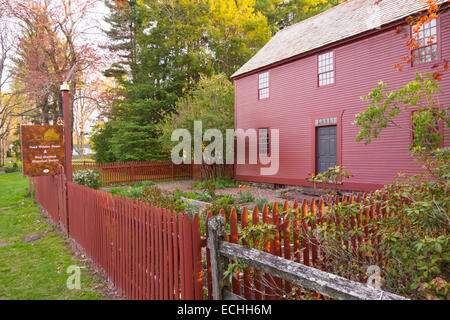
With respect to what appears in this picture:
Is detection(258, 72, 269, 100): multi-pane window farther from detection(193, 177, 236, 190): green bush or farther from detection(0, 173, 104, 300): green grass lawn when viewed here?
detection(0, 173, 104, 300): green grass lawn

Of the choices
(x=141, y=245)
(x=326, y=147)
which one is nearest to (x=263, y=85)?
(x=326, y=147)

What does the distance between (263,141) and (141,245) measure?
1256 centimetres

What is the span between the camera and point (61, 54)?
20.7m

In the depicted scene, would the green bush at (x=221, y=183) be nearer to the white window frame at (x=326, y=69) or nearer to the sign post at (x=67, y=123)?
the white window frame at (x=326, y=69)

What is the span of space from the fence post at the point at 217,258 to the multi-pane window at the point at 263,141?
12.9m

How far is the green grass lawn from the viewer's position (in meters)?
4.43

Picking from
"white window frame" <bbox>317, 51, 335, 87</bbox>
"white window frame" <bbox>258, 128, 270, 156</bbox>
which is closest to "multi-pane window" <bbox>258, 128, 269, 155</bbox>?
"white window frame" <bbox>258, 128, 270, 156</bbox>

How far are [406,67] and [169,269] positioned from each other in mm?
10761

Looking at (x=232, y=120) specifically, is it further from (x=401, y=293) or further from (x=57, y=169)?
(x=401, y=293)

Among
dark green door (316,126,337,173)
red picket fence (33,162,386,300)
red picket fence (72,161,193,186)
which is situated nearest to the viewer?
red picket fence (33,162,386,300)

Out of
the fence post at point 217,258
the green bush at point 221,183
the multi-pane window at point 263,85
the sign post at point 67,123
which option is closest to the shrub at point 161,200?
the sign post at point 67,123

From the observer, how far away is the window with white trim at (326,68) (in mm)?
12281

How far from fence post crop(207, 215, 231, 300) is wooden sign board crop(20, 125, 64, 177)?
23.1ft

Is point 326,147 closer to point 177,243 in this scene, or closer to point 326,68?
point 326,68
